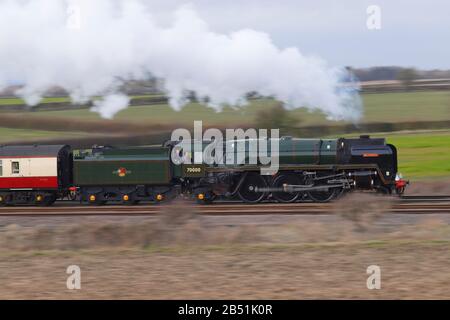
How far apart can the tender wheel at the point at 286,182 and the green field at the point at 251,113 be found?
26.7 m

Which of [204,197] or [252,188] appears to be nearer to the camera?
[252,188]

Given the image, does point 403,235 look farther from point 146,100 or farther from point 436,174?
point 146,100

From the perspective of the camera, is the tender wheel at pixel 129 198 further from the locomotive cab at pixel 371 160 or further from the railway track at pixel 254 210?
the locomotive cab at pixel 371 160

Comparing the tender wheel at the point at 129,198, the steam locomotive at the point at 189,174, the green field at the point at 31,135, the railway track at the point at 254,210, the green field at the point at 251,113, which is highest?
the green field at the point at 251,113

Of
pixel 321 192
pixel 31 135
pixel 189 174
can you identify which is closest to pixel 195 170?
pixel 189 174

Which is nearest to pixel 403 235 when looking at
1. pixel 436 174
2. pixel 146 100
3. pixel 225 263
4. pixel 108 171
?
pixel 225 263

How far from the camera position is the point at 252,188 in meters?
24.0

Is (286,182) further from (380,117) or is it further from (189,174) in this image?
(380,117)

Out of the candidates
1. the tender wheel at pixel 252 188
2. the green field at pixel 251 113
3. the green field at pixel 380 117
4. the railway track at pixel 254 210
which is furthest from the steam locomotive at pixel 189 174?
the green field at pixel 251 113

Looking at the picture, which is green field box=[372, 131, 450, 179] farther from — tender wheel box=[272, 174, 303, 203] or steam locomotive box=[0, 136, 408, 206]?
tender wheel box=[272, 174, 303, 203]

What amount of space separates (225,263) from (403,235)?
4888 mm

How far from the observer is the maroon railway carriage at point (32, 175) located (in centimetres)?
2462

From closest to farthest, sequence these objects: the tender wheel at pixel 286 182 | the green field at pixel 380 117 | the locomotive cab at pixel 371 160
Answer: the locomotive cab at pixel 371 160, the tender wheel at pixel 286 182, the green field at pixel 380 117

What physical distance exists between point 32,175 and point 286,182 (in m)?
Result: 9.87
